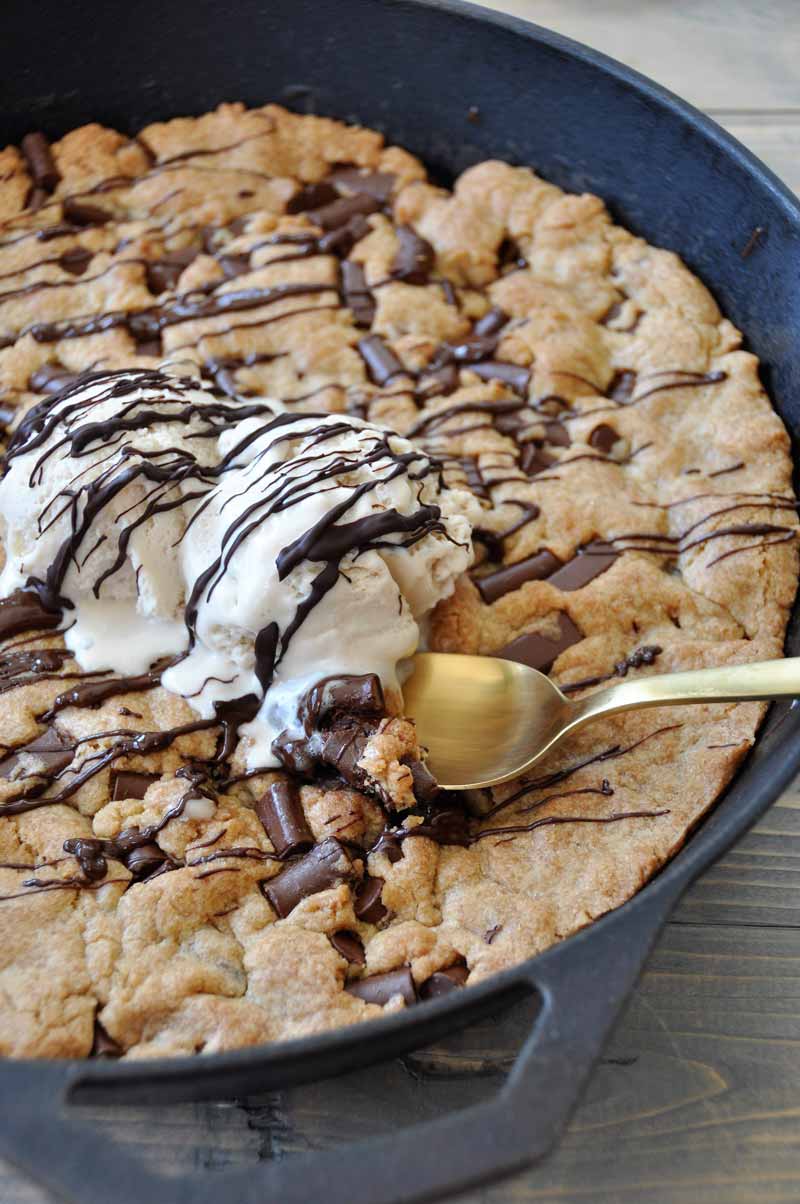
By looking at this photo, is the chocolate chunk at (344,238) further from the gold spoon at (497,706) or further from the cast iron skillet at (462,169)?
the gold spoon at (497,706)

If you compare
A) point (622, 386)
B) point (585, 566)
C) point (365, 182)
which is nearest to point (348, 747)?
point (585, 566)

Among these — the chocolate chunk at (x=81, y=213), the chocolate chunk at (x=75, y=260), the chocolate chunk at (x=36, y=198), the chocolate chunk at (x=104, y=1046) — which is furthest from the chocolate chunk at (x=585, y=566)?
the chocolate chunk at (x=36, y=198)

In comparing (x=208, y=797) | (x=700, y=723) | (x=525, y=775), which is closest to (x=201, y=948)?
(x=208, y=797)

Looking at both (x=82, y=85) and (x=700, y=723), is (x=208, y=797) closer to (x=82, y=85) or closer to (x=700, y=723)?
(x=700, y=723)

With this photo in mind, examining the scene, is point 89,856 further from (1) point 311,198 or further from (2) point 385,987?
(1) point 311,198

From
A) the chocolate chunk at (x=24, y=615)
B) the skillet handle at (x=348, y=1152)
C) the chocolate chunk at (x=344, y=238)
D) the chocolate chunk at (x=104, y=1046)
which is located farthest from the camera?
the chocolate chunk at (x=344, y=238)

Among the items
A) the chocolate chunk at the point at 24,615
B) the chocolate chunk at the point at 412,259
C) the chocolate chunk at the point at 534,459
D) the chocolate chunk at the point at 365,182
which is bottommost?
the chocolate chunk at the point at 24,615

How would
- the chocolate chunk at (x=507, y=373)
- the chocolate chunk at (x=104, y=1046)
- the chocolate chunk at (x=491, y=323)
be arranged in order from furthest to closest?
the chocolate chunk at (x=491, y=323)
the chocolate chunk at (x=507, y=373)
the chocolate chunk at (x=104, y=1046)
